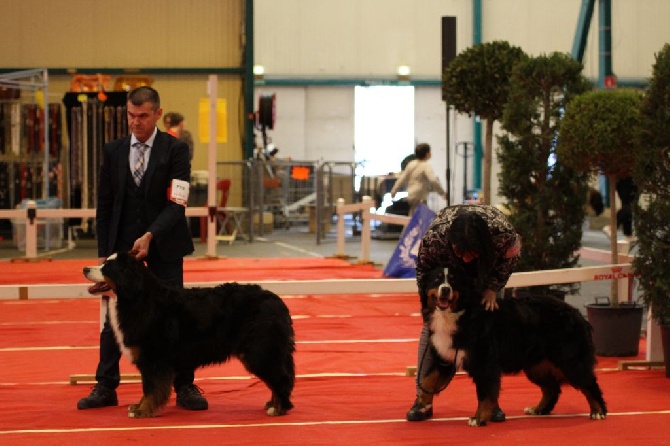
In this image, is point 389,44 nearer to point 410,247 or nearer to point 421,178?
point 421,178

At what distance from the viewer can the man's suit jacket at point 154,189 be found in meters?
5.38

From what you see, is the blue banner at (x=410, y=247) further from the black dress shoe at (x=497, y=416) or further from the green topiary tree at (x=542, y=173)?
the black dress shoe at (x=497, y=416)

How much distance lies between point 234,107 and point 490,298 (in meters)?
15.7

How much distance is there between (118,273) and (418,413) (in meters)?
1.57

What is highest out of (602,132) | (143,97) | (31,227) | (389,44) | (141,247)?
(389,44)

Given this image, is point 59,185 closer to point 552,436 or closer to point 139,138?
point 139,138

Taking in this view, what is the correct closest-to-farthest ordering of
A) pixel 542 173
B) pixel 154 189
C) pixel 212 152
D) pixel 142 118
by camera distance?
pixel 142 118 < pixel 154 189 < pixel 542 173 < pixel 212 152

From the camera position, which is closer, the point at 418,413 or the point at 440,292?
the point at 440,292

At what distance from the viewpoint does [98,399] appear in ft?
17.6

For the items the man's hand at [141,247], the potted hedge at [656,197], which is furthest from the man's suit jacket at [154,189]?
the potted hedge at [656,197]

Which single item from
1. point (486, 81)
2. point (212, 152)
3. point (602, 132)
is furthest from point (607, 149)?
point (212, 152)

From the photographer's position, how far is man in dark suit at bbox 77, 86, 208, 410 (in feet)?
17.6

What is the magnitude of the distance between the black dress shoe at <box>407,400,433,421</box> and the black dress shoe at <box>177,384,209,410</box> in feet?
3.50

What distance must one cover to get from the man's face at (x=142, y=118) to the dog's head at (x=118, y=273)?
736mm
